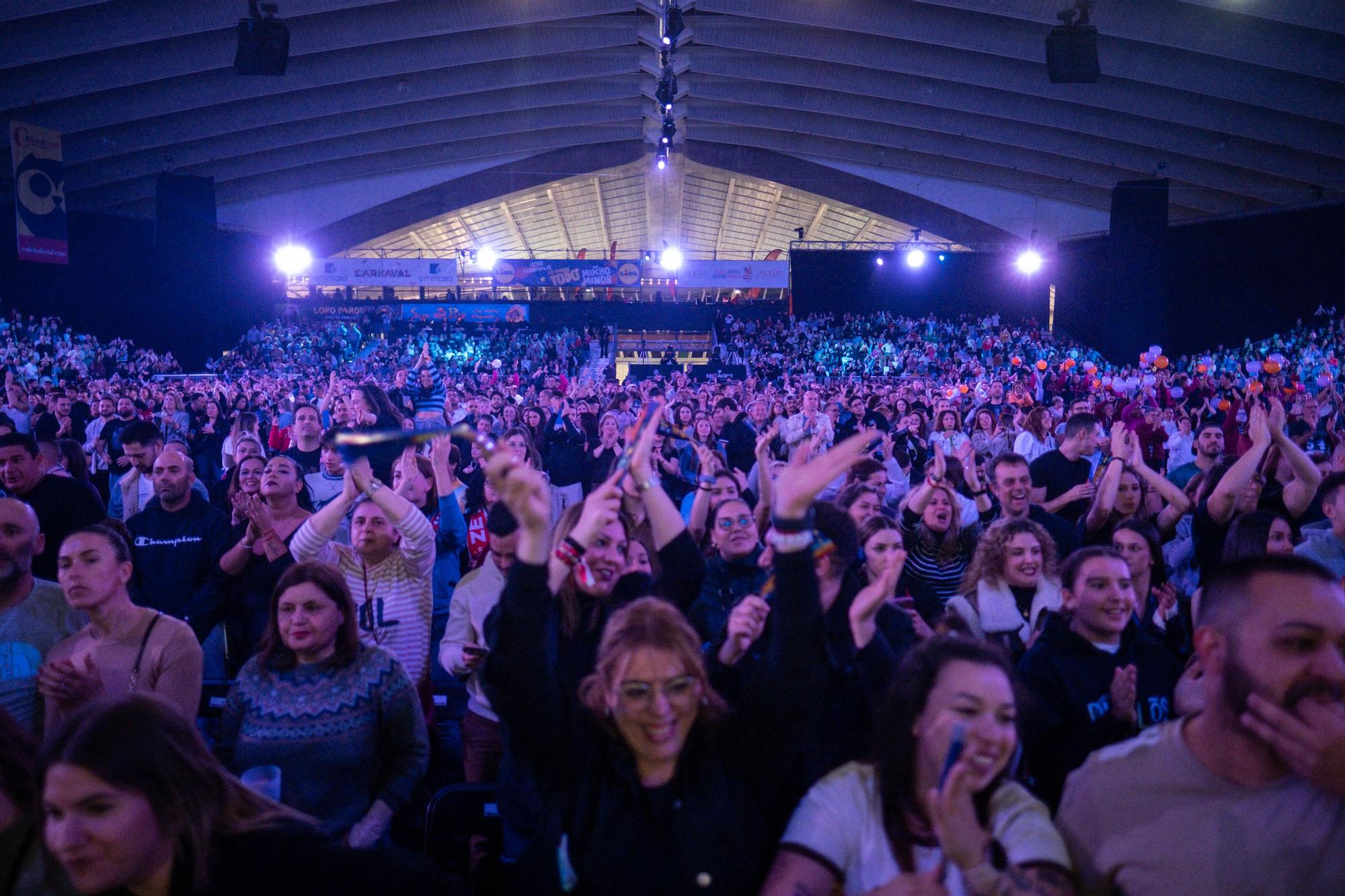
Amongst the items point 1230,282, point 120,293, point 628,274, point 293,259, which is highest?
point 293,259

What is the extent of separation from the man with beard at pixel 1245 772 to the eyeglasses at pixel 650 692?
792 millimetres

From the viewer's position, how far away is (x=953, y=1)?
12.7 meters

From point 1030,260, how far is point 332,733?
2174 centimetres

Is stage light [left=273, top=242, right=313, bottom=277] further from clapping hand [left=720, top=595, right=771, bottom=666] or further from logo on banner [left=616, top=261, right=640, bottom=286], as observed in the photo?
clapping hand [left=720, top=595, right=771, bottom=666]

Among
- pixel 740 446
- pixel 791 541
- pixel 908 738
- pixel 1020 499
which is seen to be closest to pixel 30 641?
A: pixel 791 541

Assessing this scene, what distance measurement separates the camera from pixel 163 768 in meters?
1.55

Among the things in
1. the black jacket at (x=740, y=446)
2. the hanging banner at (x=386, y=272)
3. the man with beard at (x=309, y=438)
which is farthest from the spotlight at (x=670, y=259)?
the man with beard at (x=309, y=438)

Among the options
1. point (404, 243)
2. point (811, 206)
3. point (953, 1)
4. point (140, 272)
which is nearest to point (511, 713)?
point (953, 1)

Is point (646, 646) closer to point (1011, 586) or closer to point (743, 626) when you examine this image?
point (743, 626)

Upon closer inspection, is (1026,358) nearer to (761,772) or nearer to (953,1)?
(953,1)

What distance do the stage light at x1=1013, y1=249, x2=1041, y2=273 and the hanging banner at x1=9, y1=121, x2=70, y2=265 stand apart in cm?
1935

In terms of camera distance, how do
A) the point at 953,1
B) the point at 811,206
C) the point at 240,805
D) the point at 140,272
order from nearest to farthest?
the point at 240,805 < the point at 953,1 < the point at 140,272 < the point at 811,206

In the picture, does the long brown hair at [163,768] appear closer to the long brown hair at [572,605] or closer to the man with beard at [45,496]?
the long brown hair at [572,605]

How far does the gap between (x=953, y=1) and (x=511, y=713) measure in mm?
13576
